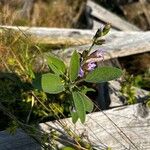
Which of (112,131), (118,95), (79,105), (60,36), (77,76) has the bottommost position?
(112,131)

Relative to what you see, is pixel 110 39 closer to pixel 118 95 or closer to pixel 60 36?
pixel 60 36

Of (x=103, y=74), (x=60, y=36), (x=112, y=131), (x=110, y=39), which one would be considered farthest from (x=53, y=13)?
(x=103, y=74)

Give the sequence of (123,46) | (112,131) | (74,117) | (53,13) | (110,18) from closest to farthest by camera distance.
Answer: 1. (74,117)
2. (112,131)
3. (123,46)
4. (110,18)
5. (53,13)

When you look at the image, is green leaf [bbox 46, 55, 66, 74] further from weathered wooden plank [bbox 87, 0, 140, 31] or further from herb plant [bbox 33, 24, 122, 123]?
weathered wooden plank [bbox 87, 0, 140, 31]

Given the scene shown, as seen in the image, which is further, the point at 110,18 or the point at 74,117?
the point at 110,18

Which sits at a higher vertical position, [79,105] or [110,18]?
[110,18]

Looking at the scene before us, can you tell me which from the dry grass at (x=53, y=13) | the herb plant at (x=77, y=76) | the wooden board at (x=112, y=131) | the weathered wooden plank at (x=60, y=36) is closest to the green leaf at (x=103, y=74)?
the herb plant at (x=77, y=76)

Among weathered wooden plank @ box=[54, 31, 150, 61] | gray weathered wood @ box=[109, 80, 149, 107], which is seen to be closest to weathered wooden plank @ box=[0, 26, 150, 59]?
weathered wooden plank @ box=[54, 31, 150, 61]
